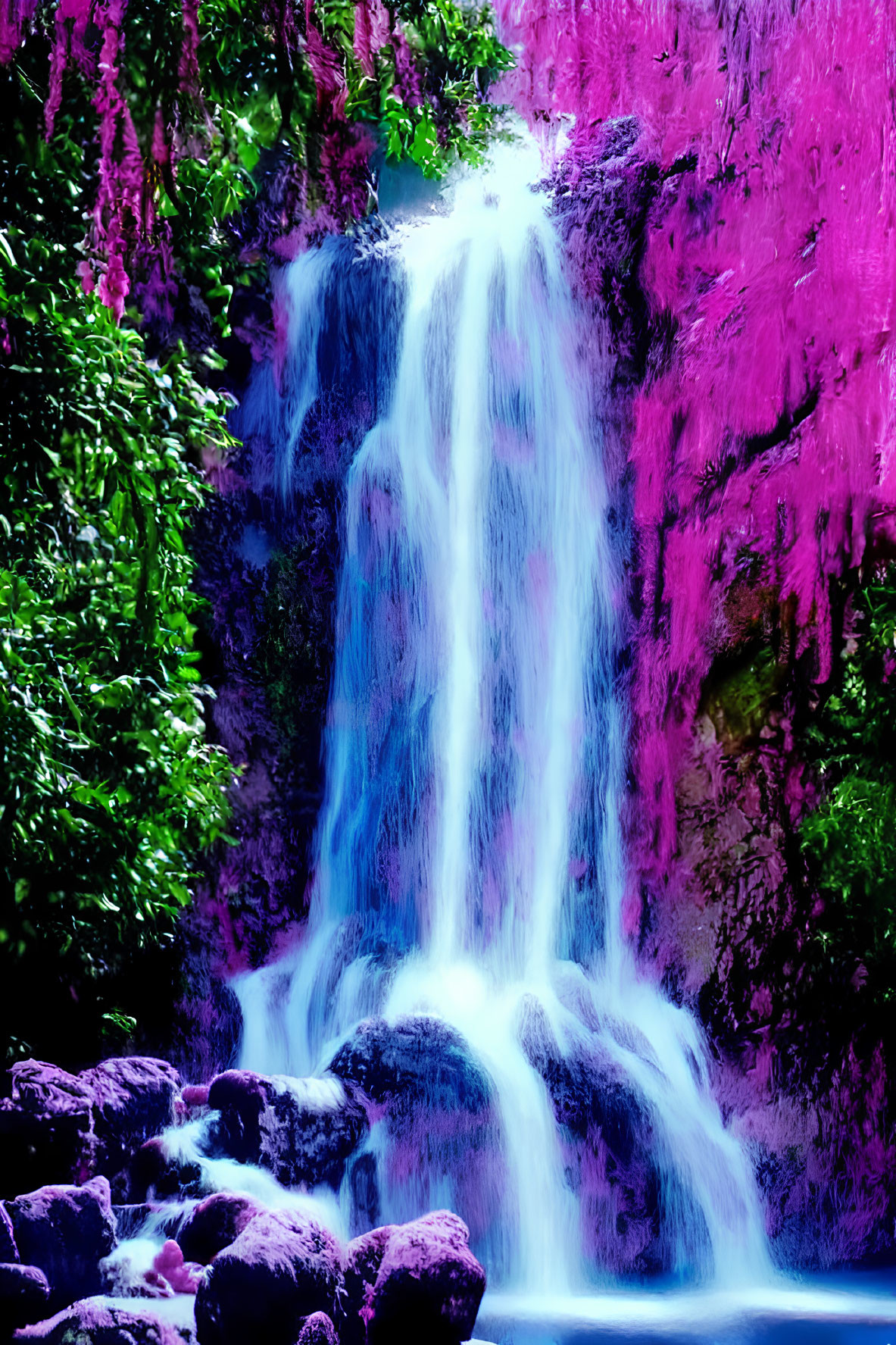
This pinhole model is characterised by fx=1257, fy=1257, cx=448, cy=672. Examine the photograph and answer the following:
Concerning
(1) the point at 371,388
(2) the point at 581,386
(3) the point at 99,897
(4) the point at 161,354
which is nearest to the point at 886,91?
(2) the point at 581,386

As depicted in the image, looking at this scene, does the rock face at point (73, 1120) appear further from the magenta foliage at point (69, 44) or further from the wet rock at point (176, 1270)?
the magenta foliage at point (69, 44)

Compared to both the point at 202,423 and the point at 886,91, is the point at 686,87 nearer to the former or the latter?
the point at 886,91

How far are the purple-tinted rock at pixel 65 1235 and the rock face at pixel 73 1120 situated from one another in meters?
0.16

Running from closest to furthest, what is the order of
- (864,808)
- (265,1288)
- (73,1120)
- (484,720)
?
(265,1288), (73,1120), (864,808), (484,720)

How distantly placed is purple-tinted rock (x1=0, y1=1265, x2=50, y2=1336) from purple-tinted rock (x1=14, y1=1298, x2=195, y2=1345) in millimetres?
40

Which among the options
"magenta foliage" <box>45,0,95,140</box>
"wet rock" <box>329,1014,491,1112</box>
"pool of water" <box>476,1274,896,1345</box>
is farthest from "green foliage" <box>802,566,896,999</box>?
"magenta foliage" <box>45,0,95,140</box>

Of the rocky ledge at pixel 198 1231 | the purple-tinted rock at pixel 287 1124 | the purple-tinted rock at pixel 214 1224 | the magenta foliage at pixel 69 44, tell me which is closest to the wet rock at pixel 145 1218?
the rocky ledge at pixel 198 1231

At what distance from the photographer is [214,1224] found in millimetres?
4070

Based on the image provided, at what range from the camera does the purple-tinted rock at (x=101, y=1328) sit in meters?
3.56

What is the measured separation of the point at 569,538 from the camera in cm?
668

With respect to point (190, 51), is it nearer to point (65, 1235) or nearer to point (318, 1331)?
point (65, 1235)

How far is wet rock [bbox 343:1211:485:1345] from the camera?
12.0ft

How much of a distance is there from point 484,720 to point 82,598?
9.46ft

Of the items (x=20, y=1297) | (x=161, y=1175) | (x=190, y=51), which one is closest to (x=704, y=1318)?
(x=161, y=1175)
